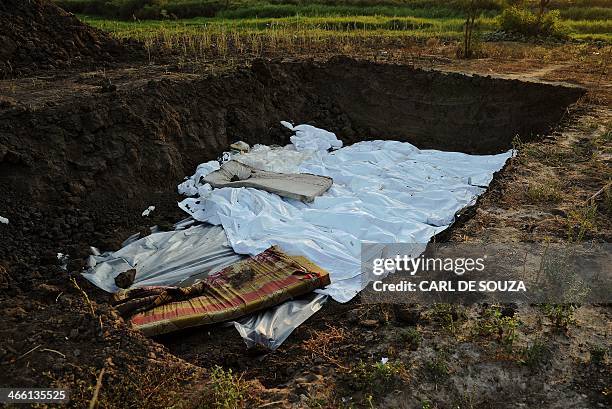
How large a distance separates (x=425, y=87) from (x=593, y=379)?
7218 millimetres

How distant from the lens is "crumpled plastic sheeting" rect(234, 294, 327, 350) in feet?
13.8

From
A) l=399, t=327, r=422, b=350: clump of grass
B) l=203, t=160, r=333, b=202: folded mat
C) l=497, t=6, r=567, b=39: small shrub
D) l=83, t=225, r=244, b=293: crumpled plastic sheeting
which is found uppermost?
l=497, t=6, r=567, b=39: small shrub

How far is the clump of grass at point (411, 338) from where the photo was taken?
3671 mm

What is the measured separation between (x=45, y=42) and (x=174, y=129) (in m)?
3.98

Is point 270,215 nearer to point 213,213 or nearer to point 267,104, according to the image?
point 213,213

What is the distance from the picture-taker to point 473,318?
13.0ft

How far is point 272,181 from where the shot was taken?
6883mm

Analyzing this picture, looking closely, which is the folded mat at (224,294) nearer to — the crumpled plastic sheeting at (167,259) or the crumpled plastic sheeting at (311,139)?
the crumpled plastic sheeting at (167,259)

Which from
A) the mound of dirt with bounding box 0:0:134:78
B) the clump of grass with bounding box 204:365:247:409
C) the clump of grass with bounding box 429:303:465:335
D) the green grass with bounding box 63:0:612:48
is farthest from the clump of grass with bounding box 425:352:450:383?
the green grass with bounding box 63:0:612:48

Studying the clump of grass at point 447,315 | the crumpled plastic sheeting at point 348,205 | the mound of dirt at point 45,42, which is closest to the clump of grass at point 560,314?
the clump of grass at point 447,315

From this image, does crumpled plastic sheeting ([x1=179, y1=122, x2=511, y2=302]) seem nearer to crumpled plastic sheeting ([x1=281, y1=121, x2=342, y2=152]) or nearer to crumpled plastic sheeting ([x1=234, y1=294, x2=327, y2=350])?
crumpled plastic sheeting ([x1=281, y1=121, x2=342, y2=152])

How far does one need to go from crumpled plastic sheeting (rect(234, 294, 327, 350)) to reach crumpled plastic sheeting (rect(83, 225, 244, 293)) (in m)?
1.04

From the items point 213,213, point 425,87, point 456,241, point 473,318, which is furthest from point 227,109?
point 473,318

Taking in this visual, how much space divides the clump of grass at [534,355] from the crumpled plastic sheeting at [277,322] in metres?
1.78
